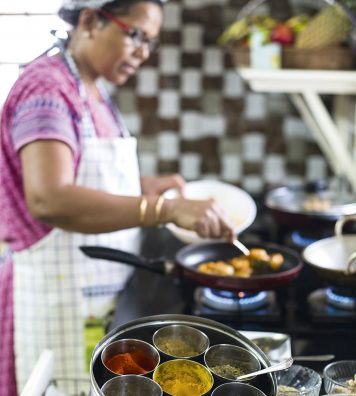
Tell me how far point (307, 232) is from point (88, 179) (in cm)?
77

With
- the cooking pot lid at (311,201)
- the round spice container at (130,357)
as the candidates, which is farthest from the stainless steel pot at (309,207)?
the round spice container at (130,357)

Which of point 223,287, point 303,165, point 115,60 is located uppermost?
point 115,60

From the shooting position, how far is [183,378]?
37.3 inches

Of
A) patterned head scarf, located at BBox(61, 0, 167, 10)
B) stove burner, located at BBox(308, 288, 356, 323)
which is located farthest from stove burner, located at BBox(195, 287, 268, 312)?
patterned head scarf, located at BBox(61, 0, 167, 10)

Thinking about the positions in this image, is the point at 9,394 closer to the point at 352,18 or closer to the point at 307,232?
the point at 307,232

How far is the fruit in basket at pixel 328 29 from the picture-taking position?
6.75 ft

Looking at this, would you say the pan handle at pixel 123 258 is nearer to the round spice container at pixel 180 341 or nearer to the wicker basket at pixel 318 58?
the round spice container at pixel 180 341

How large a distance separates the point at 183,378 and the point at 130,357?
0.32 ft

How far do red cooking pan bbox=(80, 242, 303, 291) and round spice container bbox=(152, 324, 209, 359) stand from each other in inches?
15.0

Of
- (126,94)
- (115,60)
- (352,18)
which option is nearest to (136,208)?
(115,60)

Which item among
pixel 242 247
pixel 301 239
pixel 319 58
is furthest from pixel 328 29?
pixel 242 247

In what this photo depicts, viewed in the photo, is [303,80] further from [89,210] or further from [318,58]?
[89,210]

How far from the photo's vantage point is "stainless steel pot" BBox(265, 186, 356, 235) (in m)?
1.96

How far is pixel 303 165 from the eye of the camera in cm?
286
